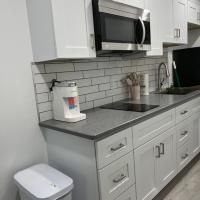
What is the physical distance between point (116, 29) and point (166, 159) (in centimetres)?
125

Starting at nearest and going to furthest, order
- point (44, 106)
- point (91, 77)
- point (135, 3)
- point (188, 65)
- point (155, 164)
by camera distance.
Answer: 1. point (44, 106)
2. point (155, 164)
3. point (135, 3)
4. point (91, 77)
5. point (188, 65)

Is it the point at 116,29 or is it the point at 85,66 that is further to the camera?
the point at 85,66

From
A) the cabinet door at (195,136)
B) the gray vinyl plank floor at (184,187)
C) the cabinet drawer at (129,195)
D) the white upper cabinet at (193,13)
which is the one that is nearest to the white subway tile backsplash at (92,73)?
the cabinet drawer at (129,195)

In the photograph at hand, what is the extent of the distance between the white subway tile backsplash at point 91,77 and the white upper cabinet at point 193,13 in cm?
88

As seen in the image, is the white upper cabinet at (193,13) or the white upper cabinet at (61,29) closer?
the white upper cabinet at (61,29)

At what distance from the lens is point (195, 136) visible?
244 centimetres

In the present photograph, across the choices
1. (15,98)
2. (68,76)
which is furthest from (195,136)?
(15,98)

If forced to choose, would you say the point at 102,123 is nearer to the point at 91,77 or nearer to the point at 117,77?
the point at 91,77

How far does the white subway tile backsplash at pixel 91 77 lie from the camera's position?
161 cm

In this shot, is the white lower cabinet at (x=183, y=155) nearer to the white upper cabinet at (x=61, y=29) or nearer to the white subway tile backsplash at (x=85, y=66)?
the white subway tile backsplash at (x=85, y=66)

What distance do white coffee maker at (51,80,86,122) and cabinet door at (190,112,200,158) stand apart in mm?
1476

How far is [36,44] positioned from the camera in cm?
149

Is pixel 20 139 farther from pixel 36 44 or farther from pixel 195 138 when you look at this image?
pixel 195 138

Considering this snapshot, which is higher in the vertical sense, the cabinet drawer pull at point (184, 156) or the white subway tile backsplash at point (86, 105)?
the white subway tile backsplash at point (86, 105)
